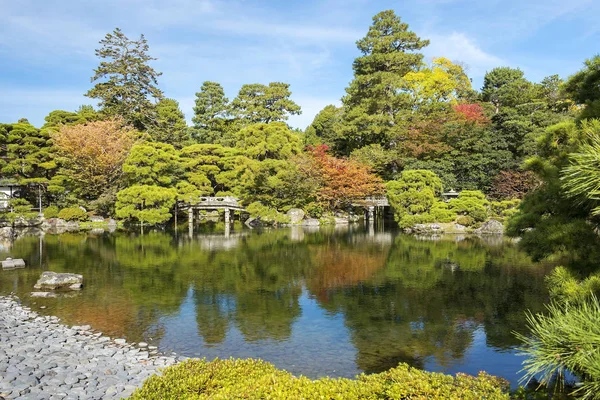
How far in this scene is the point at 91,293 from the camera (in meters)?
11.3

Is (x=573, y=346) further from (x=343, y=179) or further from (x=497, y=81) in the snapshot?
(x=497, y=81)

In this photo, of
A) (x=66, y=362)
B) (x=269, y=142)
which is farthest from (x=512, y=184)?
(x=66, y=362)

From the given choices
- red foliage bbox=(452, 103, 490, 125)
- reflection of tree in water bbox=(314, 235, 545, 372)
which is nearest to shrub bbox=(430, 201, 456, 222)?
red foliage bbox=(452, 103, 490, 125)

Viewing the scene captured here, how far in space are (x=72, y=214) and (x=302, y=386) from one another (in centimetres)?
2735

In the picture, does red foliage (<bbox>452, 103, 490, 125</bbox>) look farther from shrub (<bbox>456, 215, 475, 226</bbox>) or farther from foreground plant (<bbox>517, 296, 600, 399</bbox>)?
foreground plant (<bbox>517, 296, 600, 399</bbox>)

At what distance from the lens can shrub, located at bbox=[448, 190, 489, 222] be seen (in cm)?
2466

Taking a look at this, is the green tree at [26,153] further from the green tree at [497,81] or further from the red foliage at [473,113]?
the green tree at [497,81]

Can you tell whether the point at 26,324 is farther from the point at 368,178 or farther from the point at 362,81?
the point at 362,81

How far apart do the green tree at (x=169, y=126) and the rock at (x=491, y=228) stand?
24.4 metres

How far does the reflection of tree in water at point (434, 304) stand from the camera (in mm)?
7703

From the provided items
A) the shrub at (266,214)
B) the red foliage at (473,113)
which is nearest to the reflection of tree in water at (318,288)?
the shrub at (266,214)

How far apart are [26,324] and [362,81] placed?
2866cm

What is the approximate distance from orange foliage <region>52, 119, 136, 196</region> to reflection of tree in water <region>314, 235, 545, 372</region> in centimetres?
2019

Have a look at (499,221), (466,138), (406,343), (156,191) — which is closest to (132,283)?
(406,343)
